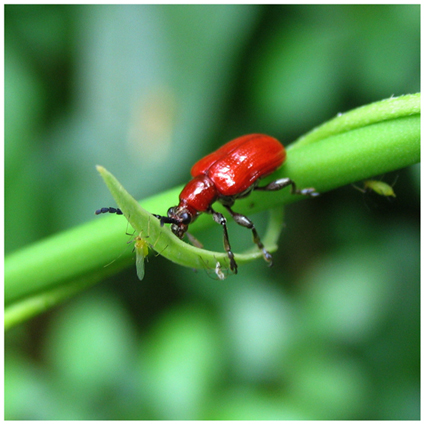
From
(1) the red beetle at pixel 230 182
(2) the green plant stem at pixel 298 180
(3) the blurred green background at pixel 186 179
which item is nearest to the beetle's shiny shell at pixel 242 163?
(1) the red beetle at pixel 230 182

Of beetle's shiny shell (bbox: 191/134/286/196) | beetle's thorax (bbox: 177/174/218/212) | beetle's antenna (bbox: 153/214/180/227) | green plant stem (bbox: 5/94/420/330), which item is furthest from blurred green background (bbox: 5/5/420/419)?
green plant stem (bbox: 5/94/420/330)

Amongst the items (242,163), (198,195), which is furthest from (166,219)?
(242,163)

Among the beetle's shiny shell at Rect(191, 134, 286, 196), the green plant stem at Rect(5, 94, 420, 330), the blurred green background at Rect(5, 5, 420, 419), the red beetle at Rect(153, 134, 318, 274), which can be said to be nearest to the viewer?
the green plant stem at Rect(5, 94, 420, 330)

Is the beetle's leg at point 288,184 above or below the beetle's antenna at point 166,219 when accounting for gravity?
above

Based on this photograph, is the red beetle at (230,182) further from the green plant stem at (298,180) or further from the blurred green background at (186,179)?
the blurred green background at (186,179)

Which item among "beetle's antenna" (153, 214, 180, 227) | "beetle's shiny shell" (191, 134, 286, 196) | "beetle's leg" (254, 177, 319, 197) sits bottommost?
"beetle's antenna" (153, 214, 180, 227)

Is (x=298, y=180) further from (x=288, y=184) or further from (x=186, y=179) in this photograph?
(x=186, y=179)

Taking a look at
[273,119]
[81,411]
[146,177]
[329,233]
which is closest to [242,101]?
[273,119]

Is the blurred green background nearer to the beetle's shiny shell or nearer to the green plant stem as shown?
the beetle's shiny shell
